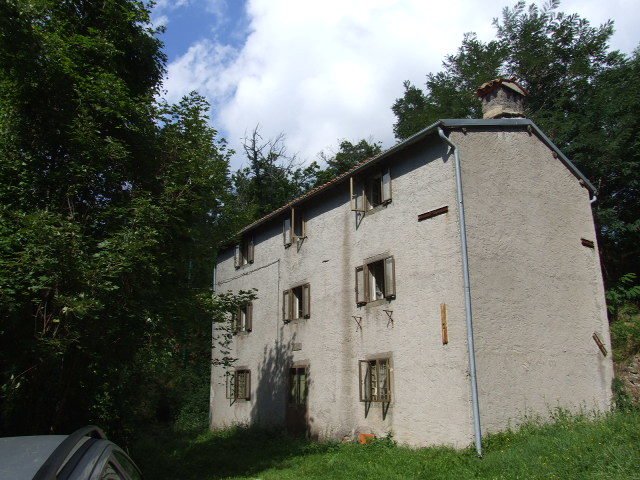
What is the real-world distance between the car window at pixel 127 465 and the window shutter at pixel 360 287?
11.5 meters

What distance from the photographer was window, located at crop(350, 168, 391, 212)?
605 inches

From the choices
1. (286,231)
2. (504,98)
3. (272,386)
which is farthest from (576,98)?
(272,386)

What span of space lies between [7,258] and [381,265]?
29.5ft

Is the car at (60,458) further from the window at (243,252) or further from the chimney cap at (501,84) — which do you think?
Result: the window at (243,252)

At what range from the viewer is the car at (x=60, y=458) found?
2697 millimetres

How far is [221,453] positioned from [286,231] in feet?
25.0

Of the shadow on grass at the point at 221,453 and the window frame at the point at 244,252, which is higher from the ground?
the window frame at the point at 244,252

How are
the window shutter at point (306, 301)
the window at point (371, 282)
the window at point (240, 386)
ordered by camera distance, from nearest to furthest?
the window at point (371, 282)
the window shutter at point (306, 301)
the window at point (240, 386)

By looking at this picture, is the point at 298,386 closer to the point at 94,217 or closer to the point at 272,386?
the point at 272,386

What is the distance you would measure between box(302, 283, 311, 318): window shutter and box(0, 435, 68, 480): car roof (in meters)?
14.8

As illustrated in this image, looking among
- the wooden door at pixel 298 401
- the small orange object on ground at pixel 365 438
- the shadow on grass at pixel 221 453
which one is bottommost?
the shadow on grass at pixel 221 453

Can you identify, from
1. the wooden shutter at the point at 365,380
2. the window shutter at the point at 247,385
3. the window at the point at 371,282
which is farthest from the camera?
the window shutter at the point at 247,385

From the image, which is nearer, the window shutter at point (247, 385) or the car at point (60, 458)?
the car at point (60, 458)

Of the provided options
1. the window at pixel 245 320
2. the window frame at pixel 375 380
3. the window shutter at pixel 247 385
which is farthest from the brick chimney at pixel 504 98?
the window shutter at pixel 247 385
